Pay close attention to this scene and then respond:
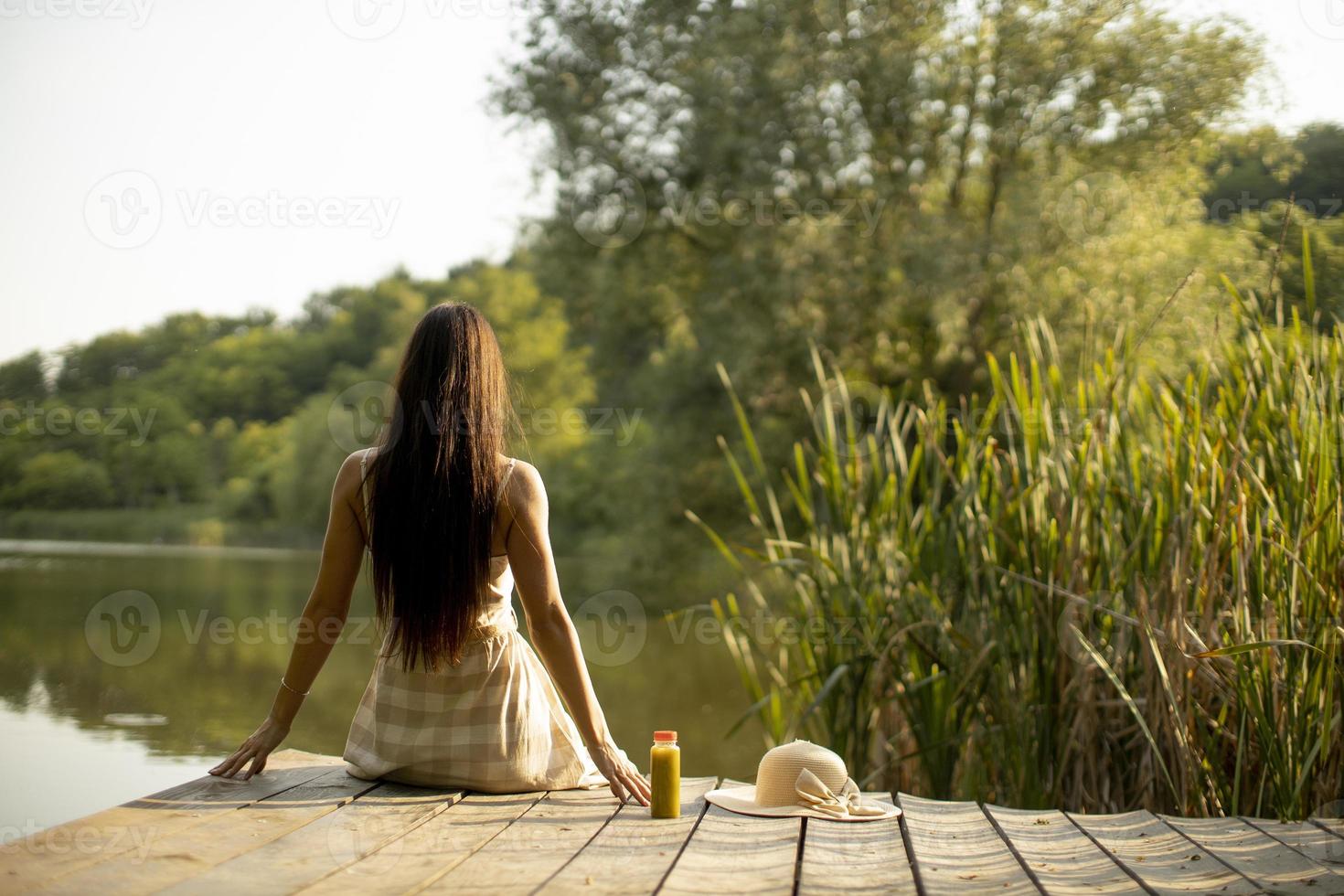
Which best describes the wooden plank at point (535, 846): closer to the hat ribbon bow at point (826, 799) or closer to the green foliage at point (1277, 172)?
the hat ribbon bow at point (826, 799)

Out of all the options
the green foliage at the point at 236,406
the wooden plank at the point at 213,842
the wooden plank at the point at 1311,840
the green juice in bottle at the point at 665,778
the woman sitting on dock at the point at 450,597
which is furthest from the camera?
the green foliage at the point at 236,406

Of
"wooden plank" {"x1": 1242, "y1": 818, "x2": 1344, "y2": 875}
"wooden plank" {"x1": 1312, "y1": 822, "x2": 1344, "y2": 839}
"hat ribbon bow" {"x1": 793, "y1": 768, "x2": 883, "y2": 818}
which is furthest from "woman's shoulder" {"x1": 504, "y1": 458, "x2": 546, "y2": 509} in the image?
"wooden plank" {"x1": 1312, "y1": 822, "x2": 1344, "y2": 839}

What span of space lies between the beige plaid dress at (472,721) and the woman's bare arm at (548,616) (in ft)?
0.18

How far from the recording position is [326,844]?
5.57 ft

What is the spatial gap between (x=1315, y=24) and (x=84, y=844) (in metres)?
7.53

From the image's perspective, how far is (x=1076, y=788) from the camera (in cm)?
286

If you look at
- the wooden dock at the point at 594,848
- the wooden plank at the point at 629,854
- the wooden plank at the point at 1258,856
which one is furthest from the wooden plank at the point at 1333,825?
the wooden plank at the point at 629,854

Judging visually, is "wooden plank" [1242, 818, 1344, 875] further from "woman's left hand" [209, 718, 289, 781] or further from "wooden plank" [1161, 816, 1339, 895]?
"woman's left hand" [209, 718, 289, 781]

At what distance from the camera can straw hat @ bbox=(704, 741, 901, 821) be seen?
2.04 meters

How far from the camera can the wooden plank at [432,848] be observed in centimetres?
150

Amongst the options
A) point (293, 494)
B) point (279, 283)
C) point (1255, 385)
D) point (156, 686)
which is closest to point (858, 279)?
point (1255, 385)

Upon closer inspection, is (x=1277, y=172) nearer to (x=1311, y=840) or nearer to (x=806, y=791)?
(x=1311, y=840)

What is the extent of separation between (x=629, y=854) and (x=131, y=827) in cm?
79

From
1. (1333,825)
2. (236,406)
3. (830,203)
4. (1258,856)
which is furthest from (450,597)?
(236,406)
